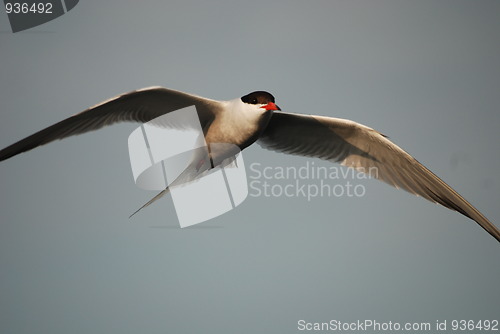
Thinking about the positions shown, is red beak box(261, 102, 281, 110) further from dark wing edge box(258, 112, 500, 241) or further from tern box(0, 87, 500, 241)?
dark wing edge box(258, 112, 500, 241)

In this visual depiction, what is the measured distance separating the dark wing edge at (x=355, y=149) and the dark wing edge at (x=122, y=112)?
113cm

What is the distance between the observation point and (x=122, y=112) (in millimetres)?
5469

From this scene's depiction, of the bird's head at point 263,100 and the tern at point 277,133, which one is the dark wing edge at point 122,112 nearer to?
the tern at point 277,133

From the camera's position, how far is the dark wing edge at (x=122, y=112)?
4785 millimetres

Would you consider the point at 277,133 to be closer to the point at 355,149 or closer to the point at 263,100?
the point at 355,149

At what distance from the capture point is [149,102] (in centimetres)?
544

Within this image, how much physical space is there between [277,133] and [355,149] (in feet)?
3.26

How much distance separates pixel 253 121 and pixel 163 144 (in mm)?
1160

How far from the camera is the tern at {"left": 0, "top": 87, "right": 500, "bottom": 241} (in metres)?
5.02

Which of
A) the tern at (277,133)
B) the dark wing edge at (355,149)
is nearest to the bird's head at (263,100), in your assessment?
the tern at (277,133)

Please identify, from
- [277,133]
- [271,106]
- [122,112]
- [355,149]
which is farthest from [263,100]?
[355,149]

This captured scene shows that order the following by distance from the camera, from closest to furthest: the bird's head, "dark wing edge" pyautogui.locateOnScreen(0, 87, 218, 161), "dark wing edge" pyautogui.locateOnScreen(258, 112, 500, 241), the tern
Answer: "dark wing edge" pyautogui.locateOnScreen(0, 87, 218, 161), the bird's head, the tern, "dark wing edge" pyautogui.locateOnScreen(258, 112, 500, 241)

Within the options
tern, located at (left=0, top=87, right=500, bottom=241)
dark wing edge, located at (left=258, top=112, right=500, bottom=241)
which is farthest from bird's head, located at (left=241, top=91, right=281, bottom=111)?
dark wing edge, located at (left=258, top=112, right=500, bottom=241)

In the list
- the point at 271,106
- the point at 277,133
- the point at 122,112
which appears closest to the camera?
the point at 271,106
